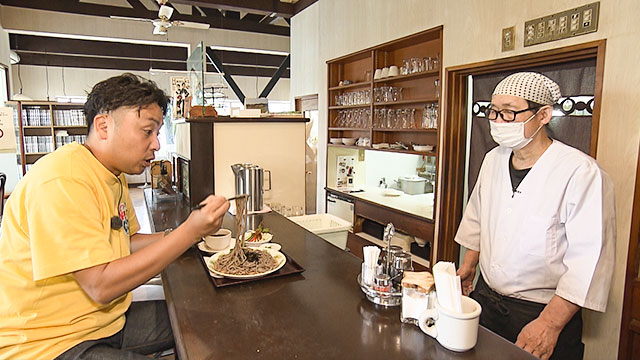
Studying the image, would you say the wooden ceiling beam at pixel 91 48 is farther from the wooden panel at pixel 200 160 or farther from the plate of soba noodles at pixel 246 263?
the plate of soba noodles at pixel 246 263

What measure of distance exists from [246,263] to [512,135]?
1223 mm

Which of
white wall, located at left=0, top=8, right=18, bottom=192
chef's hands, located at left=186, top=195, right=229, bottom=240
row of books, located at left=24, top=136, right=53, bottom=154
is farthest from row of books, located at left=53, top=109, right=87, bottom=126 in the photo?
chef's hands, located at left=186, top=195, right=229, bottom=240

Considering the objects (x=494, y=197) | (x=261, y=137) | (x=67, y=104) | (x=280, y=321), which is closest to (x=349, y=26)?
(x=261, y=137)

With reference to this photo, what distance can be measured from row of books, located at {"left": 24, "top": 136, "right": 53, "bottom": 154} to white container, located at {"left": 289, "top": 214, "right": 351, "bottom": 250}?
7.50 m

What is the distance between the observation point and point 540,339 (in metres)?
1.48

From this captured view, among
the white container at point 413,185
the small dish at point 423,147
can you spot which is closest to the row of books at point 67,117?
the white container at point 413,185

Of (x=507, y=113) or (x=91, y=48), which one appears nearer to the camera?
(x=507, y=113)

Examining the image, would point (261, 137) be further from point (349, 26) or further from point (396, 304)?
point (396, 304)

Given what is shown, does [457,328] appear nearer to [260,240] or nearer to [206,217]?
[206,217]

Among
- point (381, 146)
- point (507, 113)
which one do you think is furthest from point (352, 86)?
point (507, 113)

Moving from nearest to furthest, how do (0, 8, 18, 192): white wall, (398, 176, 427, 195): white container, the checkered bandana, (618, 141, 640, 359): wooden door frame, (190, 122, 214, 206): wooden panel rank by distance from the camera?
the checkered bandana → (618, 141, 640, 359): wooden door frame → (190, 122, 214, 206): wooden panel → (398, 176, 427, 195): white container → (0, 8, 18, 192): white wall

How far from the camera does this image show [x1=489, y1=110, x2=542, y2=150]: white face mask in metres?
1.67

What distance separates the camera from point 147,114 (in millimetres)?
1351

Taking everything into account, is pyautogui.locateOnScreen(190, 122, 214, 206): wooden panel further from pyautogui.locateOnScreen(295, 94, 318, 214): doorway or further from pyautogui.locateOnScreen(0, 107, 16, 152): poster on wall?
pyautogui.locateOnScreen(295, 94, 318, 214): doorway
